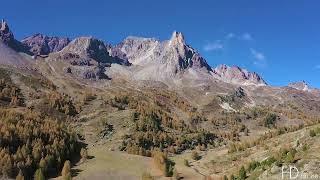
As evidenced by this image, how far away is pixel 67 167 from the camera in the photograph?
193 meters

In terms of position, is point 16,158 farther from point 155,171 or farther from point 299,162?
point 299,162

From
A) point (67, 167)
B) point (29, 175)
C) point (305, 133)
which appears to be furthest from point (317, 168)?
point (29, 175)

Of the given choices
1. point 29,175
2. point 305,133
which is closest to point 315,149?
point 305,133

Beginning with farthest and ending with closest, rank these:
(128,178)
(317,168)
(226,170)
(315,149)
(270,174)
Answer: (226,170)
(128,178)
(315,149)
(270,174)
(317,168)

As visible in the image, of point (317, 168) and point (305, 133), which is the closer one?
point (317, 168)

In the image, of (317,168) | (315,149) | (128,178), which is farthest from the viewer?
(128,178)

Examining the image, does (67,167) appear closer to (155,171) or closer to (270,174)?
(155,171)

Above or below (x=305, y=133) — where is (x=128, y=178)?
below

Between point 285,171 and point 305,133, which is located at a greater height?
point 305,133

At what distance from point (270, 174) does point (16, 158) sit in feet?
362

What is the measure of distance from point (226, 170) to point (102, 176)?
173 ft

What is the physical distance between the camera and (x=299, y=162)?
476 feet

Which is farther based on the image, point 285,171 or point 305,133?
point 305,133

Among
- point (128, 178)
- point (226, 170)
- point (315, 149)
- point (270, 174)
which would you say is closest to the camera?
point (270, 174)
